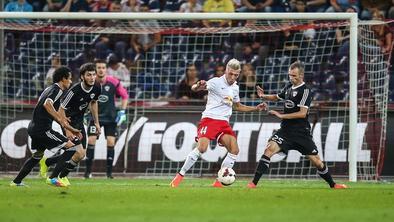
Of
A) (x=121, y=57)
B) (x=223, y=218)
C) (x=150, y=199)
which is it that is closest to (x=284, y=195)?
(x=150, y=199)

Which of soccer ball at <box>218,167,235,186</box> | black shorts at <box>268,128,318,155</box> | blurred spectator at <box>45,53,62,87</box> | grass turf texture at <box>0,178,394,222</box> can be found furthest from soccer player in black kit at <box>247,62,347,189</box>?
blurred spectator at <box>45,53,62,87</box>

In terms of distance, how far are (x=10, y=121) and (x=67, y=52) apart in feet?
10.6

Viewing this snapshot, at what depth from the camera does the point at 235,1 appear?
83.4 feet

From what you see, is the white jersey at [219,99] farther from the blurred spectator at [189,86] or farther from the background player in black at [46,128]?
Answer: the blurred spectator at [189,86]

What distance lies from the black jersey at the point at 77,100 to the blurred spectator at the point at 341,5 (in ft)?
30.4

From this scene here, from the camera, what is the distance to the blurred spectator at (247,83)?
73.2 feet

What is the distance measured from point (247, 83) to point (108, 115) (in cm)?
358

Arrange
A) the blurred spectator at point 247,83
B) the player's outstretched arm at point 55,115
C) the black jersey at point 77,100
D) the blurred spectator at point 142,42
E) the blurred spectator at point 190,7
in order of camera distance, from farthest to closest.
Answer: the blurred spectator at point 190,7 → the blurred spectator at point 142,42 → the blurred spectator at point 247,83 → the black jersey at point 77,100 → the player's outstretched arm at point 55,115

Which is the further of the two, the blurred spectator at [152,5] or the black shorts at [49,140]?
the blurred spectator at [152,5]

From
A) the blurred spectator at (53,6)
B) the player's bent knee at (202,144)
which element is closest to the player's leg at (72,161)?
the player's bent knee at (202,144)

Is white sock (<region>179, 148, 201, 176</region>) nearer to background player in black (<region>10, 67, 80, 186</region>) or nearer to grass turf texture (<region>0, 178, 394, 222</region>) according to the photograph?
grass turf texture (<region>0, 178, 394, 222</region>)

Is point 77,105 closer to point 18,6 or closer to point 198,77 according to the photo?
point 198,77

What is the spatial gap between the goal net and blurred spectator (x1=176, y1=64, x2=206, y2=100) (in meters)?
0.05

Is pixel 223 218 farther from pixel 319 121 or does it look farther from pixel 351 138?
pixel 319 121
